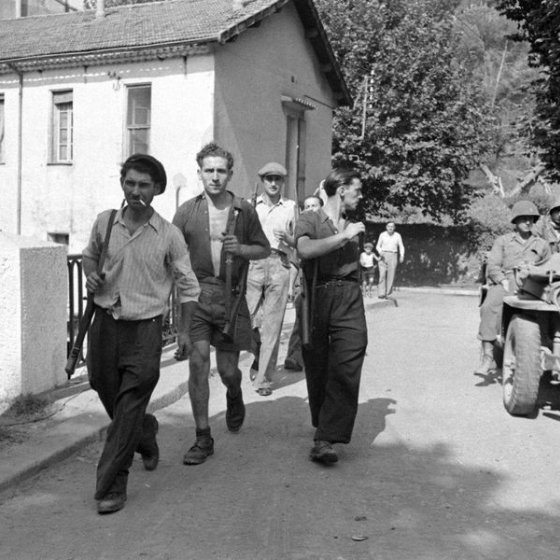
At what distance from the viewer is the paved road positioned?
3.66 meters

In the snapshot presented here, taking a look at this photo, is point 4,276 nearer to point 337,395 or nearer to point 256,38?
point 337,395

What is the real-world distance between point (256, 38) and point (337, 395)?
1435cm

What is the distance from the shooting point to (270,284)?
747 cm

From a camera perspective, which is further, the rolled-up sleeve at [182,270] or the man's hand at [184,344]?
the man's hand at [184,344]

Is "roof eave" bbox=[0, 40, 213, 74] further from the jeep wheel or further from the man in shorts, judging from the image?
the man in shorts

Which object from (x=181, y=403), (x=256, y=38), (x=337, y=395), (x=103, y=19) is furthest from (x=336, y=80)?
(x=337, y=395)

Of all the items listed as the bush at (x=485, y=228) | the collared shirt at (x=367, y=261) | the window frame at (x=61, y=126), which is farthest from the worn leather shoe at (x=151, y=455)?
the bush at (x=485, y=228)

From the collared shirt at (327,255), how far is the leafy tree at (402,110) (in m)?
20.2

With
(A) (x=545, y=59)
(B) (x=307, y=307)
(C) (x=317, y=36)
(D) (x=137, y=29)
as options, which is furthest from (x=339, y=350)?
(C) (x=317, y=36)

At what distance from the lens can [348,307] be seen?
510 cm

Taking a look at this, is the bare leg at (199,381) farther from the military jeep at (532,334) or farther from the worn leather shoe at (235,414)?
the military jeep at (532,334)

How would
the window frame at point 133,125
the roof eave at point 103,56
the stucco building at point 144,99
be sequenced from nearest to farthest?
the roof eave at point 103,56 → the stucco building at point 144,99 → the window frame at point 133,125

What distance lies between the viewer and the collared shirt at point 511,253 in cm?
755

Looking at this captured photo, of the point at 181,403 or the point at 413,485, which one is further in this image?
the point at 181,403
